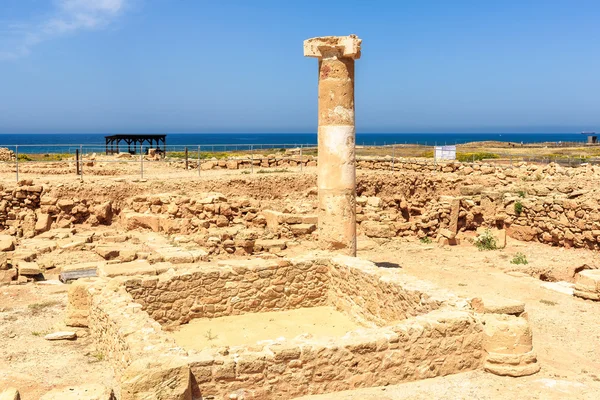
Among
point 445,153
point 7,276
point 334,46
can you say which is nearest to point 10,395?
point 7,276

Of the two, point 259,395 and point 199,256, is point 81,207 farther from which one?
point 259,395

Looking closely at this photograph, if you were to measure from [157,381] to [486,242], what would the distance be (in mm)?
12778

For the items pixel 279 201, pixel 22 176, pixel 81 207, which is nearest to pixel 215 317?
pixel 81 207

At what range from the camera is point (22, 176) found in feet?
66.2

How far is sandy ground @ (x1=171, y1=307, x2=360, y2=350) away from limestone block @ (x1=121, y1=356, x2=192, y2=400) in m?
2.74

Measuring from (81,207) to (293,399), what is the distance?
12687 mm

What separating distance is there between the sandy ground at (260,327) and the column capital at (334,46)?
191 inches

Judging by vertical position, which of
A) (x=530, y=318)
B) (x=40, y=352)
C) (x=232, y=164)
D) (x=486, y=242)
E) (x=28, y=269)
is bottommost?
(x=530, y=318)

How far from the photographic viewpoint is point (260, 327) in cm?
927

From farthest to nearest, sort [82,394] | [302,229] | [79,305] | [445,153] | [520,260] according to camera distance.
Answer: [445,153] → [302,229] → [520,260] → [79,305] → [82,394]

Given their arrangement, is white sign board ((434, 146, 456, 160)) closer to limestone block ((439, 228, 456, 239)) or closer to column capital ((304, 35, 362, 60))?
limestone block ((439, 228, 456, 239))

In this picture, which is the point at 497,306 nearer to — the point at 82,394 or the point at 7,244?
the point at 82,394

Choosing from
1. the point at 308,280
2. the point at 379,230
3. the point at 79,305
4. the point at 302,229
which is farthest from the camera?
the point at 379,230

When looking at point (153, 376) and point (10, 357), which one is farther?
point (10, 357)
